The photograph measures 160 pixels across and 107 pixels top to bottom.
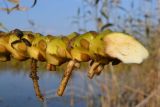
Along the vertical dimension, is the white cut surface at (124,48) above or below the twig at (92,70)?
above

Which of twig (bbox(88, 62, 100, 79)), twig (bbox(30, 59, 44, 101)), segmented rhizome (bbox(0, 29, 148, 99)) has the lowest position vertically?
twig (bbox(30, 59, 44, 101))

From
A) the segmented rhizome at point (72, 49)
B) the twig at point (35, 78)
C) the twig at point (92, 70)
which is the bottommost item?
the twig at point (35, 78)

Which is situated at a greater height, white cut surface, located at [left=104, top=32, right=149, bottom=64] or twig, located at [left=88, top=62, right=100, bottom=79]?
white cut surface, located at [left=104, top=32, right=149, bottom=64]

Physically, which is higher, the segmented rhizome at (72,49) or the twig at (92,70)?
the segmented rhizome at (72,49)

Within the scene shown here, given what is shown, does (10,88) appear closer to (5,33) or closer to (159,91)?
(159,91)

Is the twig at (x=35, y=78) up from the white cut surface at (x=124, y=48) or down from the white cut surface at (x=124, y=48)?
down

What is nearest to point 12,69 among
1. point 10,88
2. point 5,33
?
point 10,88
